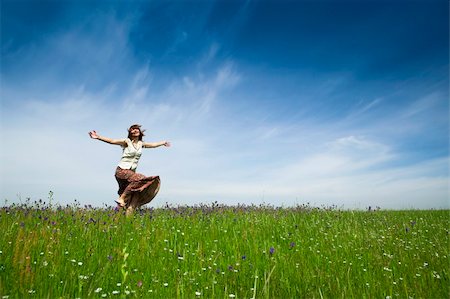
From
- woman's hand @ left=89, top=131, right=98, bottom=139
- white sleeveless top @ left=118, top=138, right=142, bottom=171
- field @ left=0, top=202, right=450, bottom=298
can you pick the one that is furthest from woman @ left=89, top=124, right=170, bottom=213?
field @ left=0, top=202, right=450, bottom=298

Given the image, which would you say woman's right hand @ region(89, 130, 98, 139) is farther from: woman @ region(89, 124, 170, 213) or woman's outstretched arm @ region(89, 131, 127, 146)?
woman @ region(89, 124, 170, 213)

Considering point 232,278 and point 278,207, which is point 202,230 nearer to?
point 232,278

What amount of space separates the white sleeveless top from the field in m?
2.87

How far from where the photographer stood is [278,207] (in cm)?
1381

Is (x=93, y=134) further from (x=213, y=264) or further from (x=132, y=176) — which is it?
(x=213, y=264)

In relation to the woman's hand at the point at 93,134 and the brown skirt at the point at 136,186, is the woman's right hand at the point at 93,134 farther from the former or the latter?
the brown skirt at the point at 136,186

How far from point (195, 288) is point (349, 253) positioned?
3.25 m

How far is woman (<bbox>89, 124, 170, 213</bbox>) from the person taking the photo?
34.0ft

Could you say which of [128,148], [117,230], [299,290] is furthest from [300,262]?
[128,148]

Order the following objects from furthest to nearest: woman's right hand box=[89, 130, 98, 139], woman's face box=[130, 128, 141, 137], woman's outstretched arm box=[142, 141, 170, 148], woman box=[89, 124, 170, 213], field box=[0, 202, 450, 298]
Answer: woman's outstretched arm box=[142, 141, 170, 148]
woman's face box=[130, 128, 141, 137]
woman box=[89, 124, 170, 213]
woman's right hand box=[89, 130, 98, 139]
field box=[0, 202, 450, 298]

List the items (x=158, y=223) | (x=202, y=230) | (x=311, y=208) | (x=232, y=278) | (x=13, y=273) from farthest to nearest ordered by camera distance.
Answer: (x=311, y=208)
(x=158, y=223)
(x=202, y=230)
(x=232, y=278)
(x=13, y=273)

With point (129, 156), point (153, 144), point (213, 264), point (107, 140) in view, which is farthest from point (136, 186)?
point (213, 264)

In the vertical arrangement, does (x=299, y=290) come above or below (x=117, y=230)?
below

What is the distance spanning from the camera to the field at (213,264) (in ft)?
12.2
